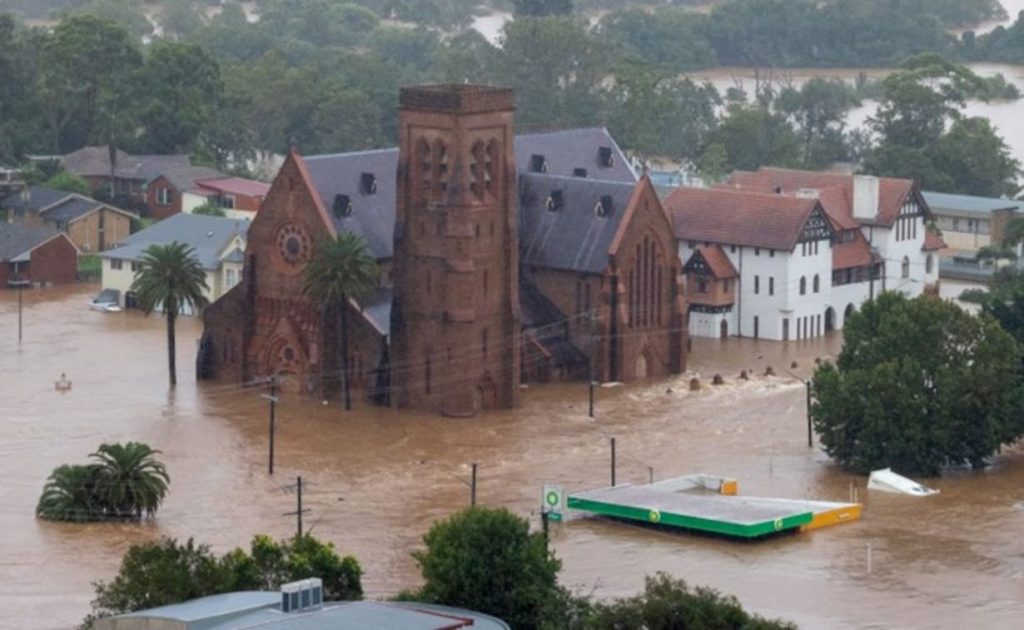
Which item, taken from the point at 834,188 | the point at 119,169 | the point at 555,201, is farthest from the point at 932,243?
the point at 119,169

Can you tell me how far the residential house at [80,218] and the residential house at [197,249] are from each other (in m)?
6.94

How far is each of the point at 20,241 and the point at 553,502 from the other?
4110 centimetres

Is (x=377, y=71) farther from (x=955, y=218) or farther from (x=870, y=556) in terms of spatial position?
(x=870, y=556)

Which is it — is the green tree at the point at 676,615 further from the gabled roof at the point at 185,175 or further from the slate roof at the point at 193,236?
the gabled roof at the point at 185,175

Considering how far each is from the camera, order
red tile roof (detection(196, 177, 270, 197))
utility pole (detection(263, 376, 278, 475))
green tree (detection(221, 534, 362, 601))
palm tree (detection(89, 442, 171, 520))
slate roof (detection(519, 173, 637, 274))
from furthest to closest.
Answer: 1. red tile roof (detection(196, 177, 270, 197))
2. slate roof (detection(519, 173, 637, 274))
3. utility pole (detection(263, 376, 278, 475))
4. palm tree (detection(89, 442, 171, 520))
5. green tree (detection(221, 534, 362, 601))

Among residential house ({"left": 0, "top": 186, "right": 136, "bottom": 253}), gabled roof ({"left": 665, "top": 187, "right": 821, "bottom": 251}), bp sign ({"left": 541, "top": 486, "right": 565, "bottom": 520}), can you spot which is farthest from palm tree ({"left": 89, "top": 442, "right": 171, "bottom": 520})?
residential house ({"left": 0, "top": 186, "right": 136, "bottom": 253})

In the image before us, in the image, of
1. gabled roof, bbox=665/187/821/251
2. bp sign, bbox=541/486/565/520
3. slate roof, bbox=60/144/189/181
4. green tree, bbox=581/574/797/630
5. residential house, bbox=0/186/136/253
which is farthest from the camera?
slate roof, bbox=60/144/189/181

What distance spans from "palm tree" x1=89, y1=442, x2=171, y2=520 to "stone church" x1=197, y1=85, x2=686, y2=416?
15.2 meters

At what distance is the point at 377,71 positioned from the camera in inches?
6196

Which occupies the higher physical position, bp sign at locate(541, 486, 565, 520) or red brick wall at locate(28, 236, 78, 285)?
red brick wall at locate(28, 236, 78, 285)

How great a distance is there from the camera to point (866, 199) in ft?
370

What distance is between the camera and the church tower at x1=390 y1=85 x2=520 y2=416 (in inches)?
3693

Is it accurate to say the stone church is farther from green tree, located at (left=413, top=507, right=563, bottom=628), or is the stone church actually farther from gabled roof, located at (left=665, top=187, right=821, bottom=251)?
green tree, located at (left=413, top=507, right=563, bottom=628)

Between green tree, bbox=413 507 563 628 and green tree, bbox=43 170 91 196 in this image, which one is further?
green tree, bbox=43 170 91 196
